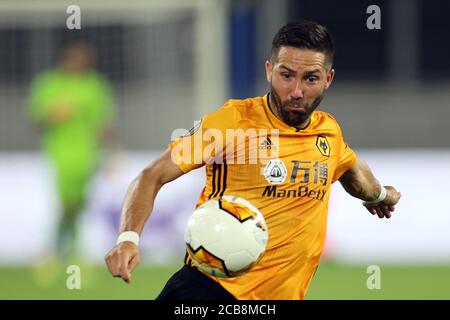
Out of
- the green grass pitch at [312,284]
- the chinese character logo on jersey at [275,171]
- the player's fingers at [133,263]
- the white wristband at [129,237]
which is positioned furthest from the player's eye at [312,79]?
the green grass pitch at [312,284]

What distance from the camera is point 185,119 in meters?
12.5

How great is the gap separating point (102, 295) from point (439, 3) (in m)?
12.6

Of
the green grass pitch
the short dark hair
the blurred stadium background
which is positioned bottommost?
the green grass pitch

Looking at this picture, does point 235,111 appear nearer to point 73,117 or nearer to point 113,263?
point 113,263

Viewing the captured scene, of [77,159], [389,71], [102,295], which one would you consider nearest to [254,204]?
[102,295]

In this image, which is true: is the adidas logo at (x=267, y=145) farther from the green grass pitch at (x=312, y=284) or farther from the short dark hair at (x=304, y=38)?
the green grass pitch at (x=312, y=284)

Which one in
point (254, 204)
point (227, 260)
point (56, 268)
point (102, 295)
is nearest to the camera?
point (227, 260)

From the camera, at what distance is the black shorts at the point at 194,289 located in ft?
16.6

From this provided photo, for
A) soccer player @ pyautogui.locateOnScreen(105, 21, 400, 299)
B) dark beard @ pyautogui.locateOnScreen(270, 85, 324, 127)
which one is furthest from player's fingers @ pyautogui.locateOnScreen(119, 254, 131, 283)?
dark beard @ pyautogui.locateOnScreen(270, 85, 324, 127)

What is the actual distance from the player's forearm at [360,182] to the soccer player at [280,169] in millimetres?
330

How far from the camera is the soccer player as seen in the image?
5027 mm

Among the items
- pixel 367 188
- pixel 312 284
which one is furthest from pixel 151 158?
pixel 367 188

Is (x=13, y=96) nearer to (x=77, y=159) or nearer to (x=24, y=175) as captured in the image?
(x=24, y=175)

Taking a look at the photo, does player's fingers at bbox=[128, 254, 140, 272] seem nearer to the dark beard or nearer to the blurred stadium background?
the dark beard
